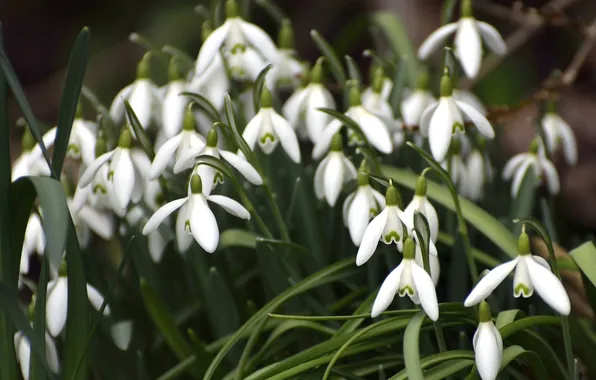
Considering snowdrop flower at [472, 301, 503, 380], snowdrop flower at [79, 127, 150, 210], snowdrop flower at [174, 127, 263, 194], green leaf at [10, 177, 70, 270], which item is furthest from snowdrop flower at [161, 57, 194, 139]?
snowdrop flower at [472, 301, 503, 380]

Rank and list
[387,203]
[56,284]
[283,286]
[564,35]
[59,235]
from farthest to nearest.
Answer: [564,35], [283,286], [56,284], [387,203], [59,235]

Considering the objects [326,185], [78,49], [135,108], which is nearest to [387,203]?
[326,185]

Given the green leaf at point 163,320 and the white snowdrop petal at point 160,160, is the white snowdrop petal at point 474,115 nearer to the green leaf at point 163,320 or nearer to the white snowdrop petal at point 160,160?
the white snowdrop petal at point 160,160

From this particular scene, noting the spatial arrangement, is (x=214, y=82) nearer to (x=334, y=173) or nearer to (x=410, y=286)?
(x=334, y=173)

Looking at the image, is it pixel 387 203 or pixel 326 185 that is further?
pixel 326 185

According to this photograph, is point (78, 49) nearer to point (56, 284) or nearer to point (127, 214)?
point (56, 284)

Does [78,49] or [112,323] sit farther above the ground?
[78,49]
